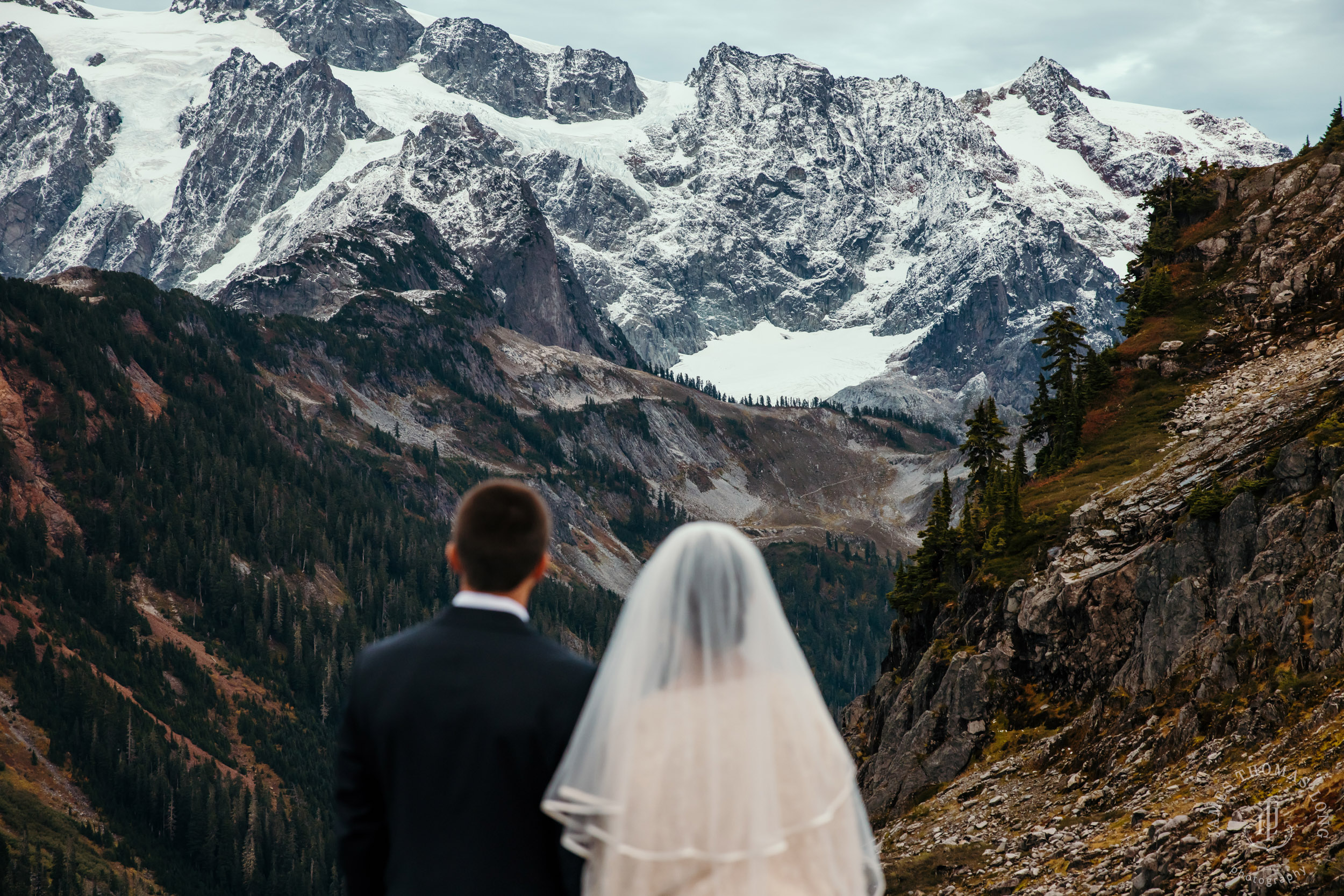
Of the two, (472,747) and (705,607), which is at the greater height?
(705,607)

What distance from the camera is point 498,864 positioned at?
6.64m

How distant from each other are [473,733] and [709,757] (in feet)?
4.54

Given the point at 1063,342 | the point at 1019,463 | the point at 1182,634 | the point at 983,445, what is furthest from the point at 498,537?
the point at 1063,342

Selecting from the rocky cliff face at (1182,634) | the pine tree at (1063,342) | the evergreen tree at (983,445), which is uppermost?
the pine tree at (1063,342)

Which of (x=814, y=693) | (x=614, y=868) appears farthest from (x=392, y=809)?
(x=814, y=693)

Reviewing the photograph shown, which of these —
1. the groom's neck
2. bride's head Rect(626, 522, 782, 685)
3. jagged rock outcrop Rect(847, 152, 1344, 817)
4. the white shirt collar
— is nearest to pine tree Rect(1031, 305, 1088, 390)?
jagged rock outcrop Rect(847, 152, 1344, 817)

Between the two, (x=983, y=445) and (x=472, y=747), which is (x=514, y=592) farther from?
(x=983, y=445)

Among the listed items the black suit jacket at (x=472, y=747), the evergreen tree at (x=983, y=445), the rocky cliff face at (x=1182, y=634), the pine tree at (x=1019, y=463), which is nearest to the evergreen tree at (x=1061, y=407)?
the pine tree at (x=1019, y=463)

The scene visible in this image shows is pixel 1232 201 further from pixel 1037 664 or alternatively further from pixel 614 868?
pixel 614 868

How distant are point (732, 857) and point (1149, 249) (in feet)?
253

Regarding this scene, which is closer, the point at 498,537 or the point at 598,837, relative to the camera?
the point at 598,837

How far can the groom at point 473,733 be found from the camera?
663 centimetres

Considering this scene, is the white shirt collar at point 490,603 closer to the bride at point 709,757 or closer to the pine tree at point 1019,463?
the bride at point 709,757

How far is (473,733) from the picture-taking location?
21.7 feet
